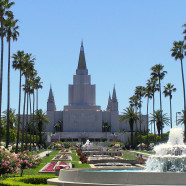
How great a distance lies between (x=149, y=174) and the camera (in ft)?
47.9

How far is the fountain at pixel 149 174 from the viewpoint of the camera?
47.8 feet

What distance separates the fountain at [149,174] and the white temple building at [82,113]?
10043 cm

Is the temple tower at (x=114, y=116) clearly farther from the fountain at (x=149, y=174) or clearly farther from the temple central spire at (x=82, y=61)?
the fountain at (x=149, y=174)

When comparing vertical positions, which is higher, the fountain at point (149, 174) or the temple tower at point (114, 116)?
the temple tower at point (114, 116)

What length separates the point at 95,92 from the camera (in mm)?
128125

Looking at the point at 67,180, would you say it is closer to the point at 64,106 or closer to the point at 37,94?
the point at 37,94

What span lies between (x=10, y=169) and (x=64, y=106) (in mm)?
107422

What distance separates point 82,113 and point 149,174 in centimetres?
10912

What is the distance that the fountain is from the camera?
14562 millimetres

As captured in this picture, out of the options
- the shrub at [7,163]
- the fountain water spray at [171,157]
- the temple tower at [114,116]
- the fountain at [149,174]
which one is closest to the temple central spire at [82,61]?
the temple tower at [114,116]

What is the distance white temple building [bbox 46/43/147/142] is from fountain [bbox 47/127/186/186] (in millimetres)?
100434

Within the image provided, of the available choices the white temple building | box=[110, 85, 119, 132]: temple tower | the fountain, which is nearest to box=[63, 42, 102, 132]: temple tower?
the white temple building

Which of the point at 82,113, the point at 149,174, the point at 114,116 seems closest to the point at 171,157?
the point at 149,174

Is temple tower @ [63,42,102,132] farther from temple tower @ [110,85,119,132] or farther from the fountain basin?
the fountain basin
